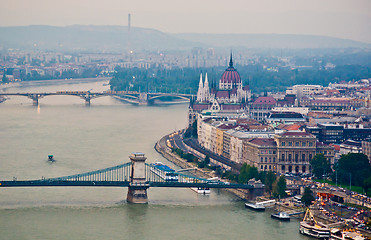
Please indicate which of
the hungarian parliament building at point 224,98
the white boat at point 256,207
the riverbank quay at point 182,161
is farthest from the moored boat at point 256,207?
the hungarian parliament building at point 224,98

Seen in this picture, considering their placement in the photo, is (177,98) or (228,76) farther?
(177,98)

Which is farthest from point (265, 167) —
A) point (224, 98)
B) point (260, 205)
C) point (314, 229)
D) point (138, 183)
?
point (224, 98)

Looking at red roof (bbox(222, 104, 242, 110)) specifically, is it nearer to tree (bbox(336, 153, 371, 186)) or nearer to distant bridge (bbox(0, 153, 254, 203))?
tree (bbox(336, 153, 371, 186))

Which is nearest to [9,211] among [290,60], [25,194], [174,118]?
[25,194]

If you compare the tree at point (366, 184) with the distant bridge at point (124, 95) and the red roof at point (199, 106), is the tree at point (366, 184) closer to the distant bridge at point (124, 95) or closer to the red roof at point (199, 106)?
the red roof at point (199, 106)

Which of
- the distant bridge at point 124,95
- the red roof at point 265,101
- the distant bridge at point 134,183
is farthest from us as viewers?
the distant bridge at point 124,95

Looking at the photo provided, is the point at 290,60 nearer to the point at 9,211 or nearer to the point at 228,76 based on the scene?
the point at 228,76

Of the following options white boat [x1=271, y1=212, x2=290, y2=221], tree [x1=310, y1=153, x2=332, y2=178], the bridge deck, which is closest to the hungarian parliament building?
tree [x1=310, y1=153, x2=332, y2=178]
